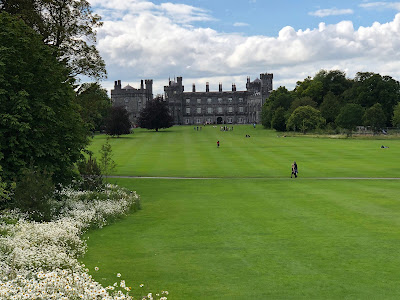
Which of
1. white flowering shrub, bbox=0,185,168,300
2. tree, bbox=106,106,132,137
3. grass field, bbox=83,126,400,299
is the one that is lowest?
grass field, bbox=83,126,400,299

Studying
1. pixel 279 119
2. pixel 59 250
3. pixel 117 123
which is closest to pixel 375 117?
pixel 279 119

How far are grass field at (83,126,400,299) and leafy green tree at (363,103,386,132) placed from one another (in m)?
68.9

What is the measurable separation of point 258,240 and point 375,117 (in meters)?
89.3

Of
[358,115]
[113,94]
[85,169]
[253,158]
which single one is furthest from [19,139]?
[113,94]

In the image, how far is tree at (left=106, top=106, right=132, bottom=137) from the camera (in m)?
107

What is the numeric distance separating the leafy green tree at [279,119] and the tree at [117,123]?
39477 mm

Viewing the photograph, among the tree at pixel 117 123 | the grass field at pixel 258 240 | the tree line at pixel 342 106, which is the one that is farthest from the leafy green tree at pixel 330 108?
the grass field at pixel 258 240

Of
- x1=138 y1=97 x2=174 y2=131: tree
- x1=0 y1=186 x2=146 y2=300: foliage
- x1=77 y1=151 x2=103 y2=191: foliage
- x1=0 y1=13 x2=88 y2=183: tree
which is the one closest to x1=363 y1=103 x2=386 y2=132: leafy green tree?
x1=138 y1=97 x2=174 y2=131: tree

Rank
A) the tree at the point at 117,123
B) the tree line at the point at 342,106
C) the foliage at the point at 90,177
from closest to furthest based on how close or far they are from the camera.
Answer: the foliage at the point at 90,177, the tree line at the point at 342,106, the tree at the point at 117,123

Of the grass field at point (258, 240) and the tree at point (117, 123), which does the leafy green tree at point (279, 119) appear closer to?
the tree at point (117, 123)

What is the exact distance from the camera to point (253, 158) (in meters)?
53.6

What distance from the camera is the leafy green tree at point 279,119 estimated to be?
12356 centimetres

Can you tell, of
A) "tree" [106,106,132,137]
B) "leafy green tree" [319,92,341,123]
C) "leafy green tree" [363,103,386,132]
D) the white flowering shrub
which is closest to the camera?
the white flowering shrub

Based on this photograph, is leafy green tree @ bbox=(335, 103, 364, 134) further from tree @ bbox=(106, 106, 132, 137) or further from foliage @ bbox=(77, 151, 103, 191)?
foliage @ bbox=(77, 151, 103, 191)
